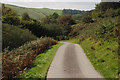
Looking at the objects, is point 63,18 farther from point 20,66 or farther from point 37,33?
point 20,66

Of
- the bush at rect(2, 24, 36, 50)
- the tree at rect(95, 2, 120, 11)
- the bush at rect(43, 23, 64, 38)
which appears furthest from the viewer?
the tree at rect(95, 2, 120, 11)

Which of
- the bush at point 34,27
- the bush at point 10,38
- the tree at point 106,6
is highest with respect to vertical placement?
the tree at point 106,6

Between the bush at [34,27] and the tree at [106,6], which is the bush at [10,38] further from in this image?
the tree at [106,6]

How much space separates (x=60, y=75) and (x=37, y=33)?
39542 millimetres

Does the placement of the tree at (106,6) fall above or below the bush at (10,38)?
above

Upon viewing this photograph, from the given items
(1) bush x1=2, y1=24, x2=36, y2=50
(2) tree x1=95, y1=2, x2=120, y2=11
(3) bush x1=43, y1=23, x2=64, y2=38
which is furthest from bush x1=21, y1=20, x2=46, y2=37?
(2) tree x1=95, y1=2, x2=120, y2=11

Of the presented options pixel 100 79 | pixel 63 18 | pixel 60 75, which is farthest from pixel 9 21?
pixel 63 18

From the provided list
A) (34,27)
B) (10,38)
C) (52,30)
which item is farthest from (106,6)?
(10,38)

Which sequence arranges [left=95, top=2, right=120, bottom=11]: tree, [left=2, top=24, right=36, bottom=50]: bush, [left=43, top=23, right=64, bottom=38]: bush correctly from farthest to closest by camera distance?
[left=95, top=2, right=120, bottom=11]: tree < [left=43, top=23, right=64, bottom=38]: bush < [left=2, top=24, right=36, bottom=50]: bush

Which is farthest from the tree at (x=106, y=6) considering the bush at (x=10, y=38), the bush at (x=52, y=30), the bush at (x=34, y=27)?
the bush at (x=10, y=38)

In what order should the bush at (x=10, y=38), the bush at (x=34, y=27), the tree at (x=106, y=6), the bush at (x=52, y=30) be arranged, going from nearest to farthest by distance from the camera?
the bush at (x=10, y=38)
the bush at (x=34, y=27)
the bush at (x=52, y=30)
the tree at (x=106, y=6)

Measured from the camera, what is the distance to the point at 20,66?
1373cm

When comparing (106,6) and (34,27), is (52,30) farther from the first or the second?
(106,6)

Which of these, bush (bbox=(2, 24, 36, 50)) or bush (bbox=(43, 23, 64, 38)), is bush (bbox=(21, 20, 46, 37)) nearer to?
bush (bbox=(43, 23, 64, 38))
